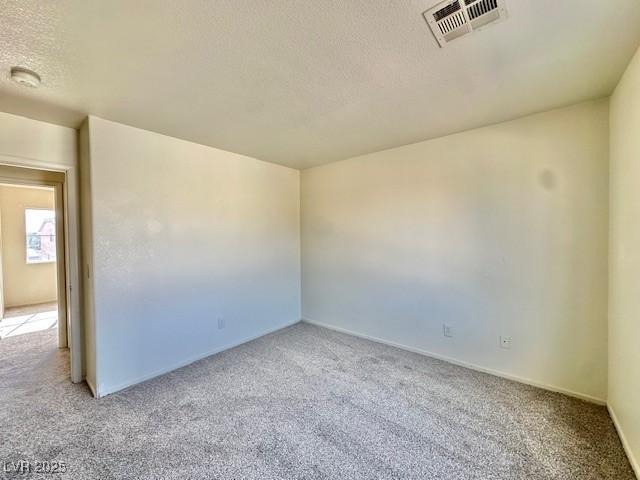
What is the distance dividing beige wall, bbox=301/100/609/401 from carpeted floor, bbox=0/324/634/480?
38cm

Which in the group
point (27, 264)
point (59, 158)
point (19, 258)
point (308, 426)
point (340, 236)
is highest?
point (59, 158)

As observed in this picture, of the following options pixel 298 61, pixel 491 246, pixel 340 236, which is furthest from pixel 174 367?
pixel 491 246

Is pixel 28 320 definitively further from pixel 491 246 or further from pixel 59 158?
pixel 491 246

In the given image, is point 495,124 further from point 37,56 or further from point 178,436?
point 178,436

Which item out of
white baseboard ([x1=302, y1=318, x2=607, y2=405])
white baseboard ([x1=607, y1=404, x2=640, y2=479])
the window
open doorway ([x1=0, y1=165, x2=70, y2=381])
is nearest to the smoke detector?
white baseboard ([x1=607, y1=404, x2=640, y2=479])

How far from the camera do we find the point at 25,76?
1.67 metres

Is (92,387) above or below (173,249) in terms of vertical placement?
below

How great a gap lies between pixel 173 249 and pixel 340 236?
2117 millimetres

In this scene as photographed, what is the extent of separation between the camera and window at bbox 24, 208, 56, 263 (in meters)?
5.43

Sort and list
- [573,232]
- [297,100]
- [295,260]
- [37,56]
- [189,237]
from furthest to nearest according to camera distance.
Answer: [295,260]
[189,237]
[573,232]
[297,100]
[37,56]

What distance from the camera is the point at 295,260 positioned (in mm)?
4355

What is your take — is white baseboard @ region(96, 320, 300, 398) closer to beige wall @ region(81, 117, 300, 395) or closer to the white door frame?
beige wall @ region(81, 117, 300, 395)

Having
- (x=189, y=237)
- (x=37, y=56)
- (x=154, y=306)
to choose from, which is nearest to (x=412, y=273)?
(x=189, y=237)

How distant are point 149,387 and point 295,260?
2426mm
